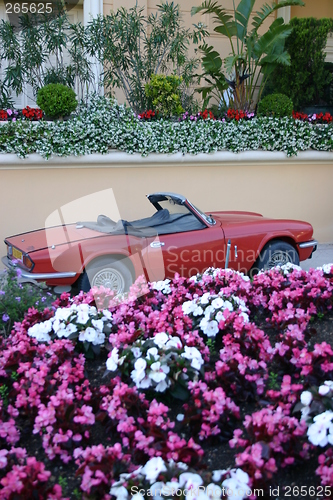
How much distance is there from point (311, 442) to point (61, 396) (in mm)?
A: 1194

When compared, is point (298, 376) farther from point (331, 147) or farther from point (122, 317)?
point (331, 147)

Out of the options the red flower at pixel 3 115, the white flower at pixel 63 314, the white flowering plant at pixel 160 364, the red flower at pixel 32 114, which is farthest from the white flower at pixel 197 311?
the red flower at pixel 3 115

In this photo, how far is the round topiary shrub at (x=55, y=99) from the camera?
8.16 m

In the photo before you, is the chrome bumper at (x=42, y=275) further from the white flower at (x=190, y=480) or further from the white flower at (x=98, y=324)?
the white flower at (x=190, y=480)

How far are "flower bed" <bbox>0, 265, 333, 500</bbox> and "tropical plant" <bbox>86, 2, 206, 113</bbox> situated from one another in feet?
22.5

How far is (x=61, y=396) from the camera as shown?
2.49 m

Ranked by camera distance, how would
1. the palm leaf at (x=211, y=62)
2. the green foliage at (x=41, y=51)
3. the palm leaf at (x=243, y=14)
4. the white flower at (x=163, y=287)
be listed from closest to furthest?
the white flower at (x=163, y=287) < the green foliage at (x=41, y=51) < the palm leaf at (x=243, y=14) < the palm leaf at (x=211, y=62)

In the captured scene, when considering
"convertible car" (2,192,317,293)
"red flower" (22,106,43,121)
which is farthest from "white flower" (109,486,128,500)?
"red flower" (22,106,43,121)

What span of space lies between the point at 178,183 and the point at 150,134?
96cm

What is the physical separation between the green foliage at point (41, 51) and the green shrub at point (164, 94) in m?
1.26

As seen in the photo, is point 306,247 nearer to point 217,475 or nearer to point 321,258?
point 321,258

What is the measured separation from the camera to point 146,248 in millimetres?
5523

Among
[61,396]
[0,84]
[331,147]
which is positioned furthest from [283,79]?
[61,396]

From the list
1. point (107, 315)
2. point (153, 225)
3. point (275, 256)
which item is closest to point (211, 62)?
point (275, 256)
